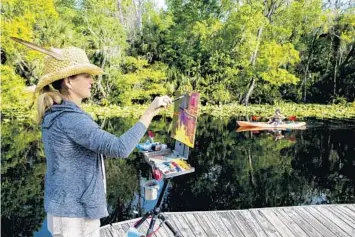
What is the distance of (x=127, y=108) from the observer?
1362cm

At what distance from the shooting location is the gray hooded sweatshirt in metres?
1.28

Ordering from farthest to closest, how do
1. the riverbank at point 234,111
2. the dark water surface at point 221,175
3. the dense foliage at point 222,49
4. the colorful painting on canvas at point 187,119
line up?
1. the dense foliage at point 222,49
2. the riverbank at point 234,111
3. the dark water surface at point 221,175
4. the colorful painting on canvas at point 187,119

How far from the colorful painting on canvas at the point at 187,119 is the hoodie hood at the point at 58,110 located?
0.97 m

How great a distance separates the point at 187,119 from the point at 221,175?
413 centimetres

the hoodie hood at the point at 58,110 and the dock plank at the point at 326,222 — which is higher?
the hoodie hood at the point at 58,110

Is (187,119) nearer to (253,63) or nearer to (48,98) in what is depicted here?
(48,98)

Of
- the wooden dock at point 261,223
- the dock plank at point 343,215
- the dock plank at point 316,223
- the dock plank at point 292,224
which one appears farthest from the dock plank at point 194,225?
the dock plank at point 343,215

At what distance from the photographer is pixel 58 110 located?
4.32 ft

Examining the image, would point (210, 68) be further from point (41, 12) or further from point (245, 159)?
point (245, 159)

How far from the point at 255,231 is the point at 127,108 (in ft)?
35.8

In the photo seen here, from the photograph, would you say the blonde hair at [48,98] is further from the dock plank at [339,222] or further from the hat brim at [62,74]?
the dock plank at [339,222]

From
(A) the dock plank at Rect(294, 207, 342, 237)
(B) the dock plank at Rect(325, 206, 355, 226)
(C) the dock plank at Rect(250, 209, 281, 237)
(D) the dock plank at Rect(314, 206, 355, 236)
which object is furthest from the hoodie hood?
(B) the dock plank at Rect(325, 206, 355, 226)

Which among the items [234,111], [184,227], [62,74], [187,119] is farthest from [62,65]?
[234,111]

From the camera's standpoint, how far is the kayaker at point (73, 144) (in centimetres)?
129
